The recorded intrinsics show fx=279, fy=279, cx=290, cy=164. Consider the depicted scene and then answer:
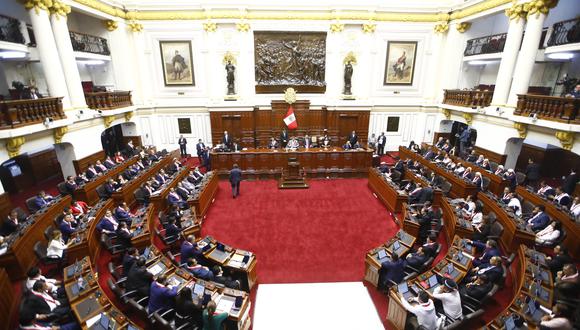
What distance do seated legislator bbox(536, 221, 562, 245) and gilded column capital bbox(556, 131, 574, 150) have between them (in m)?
3.63

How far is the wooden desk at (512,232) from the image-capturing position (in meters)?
6.96

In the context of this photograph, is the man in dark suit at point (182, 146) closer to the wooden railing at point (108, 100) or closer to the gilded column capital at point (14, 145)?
the wooden railing at point (108, 100)

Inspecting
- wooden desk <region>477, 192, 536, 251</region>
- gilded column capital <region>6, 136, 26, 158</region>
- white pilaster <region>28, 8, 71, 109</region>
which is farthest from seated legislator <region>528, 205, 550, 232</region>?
white pilaster <region>28, 8, 71, 109</region>

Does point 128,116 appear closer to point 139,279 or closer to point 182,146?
point 182,146

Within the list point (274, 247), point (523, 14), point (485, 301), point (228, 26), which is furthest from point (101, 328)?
point (523, 14)

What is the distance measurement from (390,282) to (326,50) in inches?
530

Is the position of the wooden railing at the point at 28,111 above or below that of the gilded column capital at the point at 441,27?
below

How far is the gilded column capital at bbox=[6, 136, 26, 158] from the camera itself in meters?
8.20

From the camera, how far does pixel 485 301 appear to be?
5.12m

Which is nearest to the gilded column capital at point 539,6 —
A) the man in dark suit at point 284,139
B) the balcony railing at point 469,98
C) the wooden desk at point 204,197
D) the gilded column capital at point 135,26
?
the balcony railing at point 469,98

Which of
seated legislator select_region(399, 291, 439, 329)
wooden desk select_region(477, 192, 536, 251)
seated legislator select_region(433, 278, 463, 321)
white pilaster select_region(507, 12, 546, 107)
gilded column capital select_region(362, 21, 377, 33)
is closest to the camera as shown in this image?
seated legislator select_region(399, 291, 439, 329)

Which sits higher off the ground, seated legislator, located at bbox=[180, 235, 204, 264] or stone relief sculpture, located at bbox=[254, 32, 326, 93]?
stone relief sculpture, located at bbox=[254, 32, 326, 93]

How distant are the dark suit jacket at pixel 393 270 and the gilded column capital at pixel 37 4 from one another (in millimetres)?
13585

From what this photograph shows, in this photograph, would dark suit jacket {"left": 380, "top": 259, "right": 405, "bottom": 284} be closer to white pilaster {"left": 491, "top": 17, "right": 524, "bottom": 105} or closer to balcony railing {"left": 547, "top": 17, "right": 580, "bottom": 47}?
white pilaster {"left": 491, "top": 17, "right": 524, "bottom": 105}
